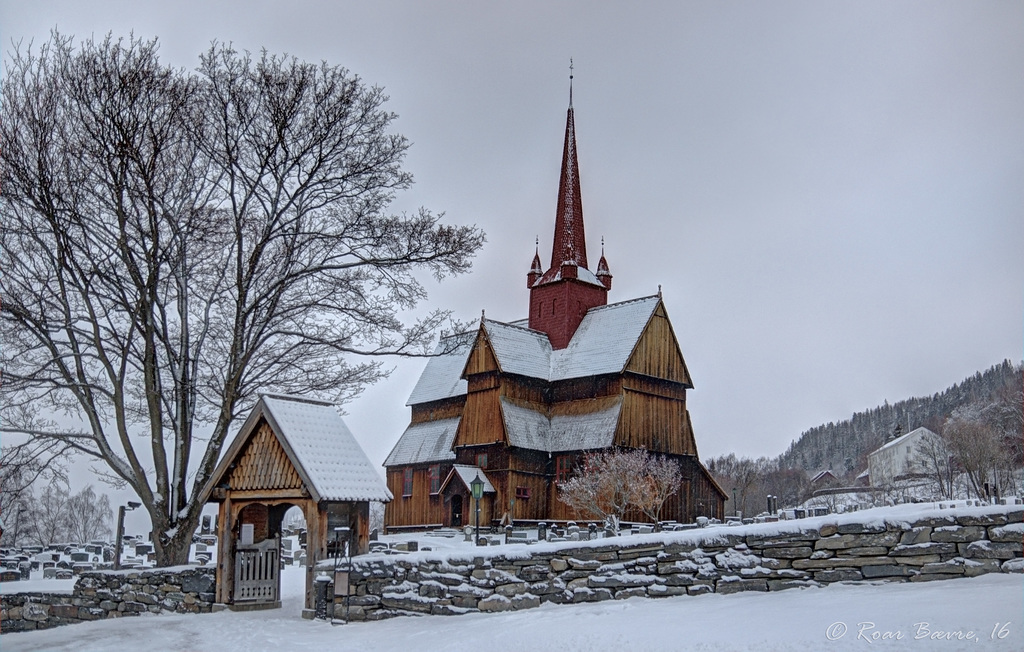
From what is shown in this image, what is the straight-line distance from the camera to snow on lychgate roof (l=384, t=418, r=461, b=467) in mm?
46469

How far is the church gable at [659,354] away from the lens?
1686 inches

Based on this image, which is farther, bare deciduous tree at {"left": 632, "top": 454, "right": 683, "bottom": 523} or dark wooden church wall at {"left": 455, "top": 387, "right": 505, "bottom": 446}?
dark wooden church wall at {"left": 455, "top": 387, "right": 505, "bottom": 446}

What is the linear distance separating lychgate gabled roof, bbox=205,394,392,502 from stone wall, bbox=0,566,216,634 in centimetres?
174

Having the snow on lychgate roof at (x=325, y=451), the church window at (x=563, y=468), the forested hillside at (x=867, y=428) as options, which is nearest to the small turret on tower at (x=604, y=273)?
the church window at (x=563, y=468)

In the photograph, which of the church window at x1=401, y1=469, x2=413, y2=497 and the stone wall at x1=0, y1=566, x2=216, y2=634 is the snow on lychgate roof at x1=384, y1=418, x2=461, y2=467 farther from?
the stone wall at x1=0, y1=566, x2=216, y2=634

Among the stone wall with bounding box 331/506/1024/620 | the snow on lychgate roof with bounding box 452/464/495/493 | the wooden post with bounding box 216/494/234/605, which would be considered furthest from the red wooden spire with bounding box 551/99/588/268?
the stone wall with bounding box 331/506/1024/620

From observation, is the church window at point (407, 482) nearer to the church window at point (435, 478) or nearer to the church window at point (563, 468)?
the church window at point (435, 478)

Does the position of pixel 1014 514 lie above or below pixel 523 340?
below

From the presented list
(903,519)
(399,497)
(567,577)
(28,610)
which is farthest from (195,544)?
(903,519)

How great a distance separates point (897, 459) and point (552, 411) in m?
65.2

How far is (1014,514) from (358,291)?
1355 cm

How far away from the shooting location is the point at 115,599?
18625 mm

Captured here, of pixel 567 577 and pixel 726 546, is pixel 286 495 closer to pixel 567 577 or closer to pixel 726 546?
pixel 567 577

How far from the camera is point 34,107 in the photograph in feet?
57.6
